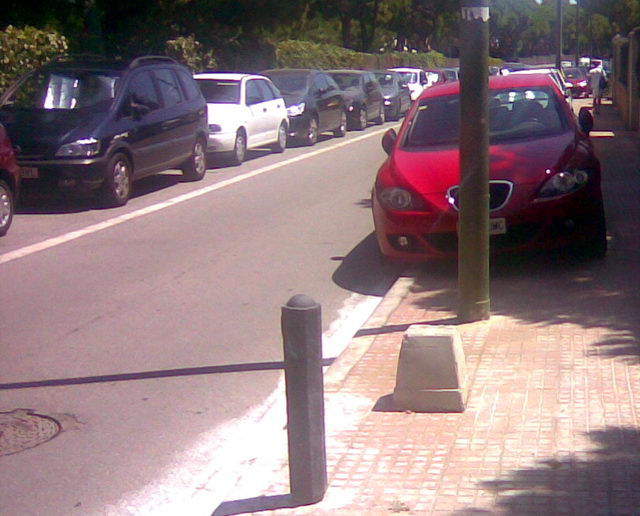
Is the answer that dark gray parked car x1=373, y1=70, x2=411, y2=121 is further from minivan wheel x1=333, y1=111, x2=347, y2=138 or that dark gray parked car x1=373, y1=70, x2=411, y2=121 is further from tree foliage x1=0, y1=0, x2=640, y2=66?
minivan wheel x1=333, y1=111, x2=347, y2=138

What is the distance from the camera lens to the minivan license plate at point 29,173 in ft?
46.6

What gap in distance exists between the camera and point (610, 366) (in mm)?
6602

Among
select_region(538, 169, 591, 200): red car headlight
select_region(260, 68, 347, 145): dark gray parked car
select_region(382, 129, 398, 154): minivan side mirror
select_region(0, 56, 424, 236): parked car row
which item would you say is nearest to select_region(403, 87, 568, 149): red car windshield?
select_region(382, 129, 398, 154): minivan side mirror

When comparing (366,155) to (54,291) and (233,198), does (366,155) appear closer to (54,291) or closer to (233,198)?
(233,198)

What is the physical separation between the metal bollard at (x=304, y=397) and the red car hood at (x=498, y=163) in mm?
4677

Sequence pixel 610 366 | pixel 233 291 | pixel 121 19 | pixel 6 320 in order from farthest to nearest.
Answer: pixel 121 19, pixel 233 291, pixel 6 320, pixel 610 366

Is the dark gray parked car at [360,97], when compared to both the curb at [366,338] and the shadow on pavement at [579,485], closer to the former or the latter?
the curb at [366,338]

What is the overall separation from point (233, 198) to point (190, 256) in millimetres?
4585

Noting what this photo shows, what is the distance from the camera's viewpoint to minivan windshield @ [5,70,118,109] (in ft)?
50.1

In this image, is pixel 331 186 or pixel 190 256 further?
pixel 331 186

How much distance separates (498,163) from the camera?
9555 millimetres

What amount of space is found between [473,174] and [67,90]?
29.8 ft

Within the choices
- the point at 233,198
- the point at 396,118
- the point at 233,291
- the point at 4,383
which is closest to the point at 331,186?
the point at 233,198

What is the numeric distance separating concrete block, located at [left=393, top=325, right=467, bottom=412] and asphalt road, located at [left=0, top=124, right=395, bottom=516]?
0.87m
